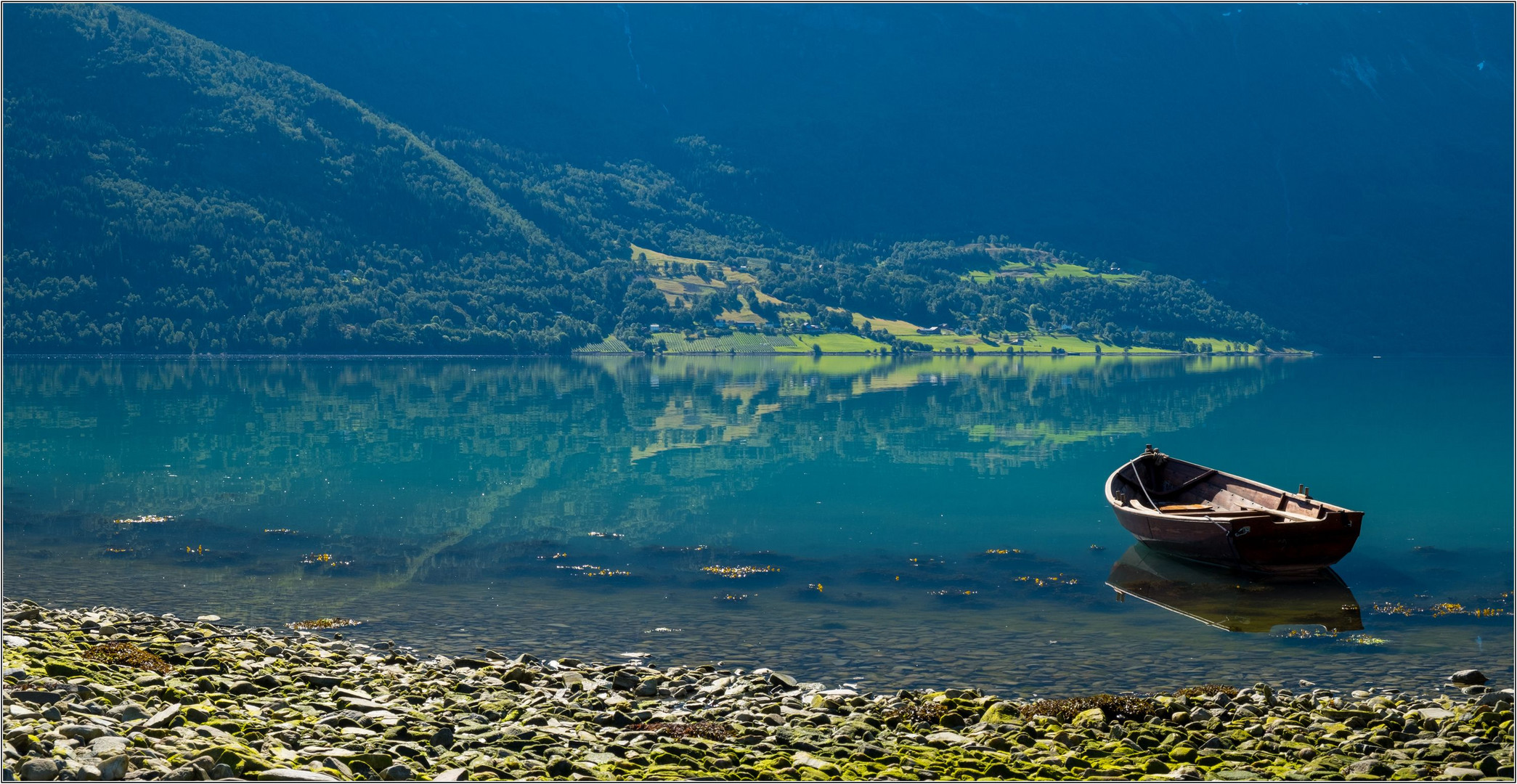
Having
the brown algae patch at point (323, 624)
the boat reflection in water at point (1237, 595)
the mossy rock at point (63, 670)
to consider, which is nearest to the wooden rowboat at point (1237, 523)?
the boat reflection in water at point (1237, 595)

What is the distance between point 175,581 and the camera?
80.5ft

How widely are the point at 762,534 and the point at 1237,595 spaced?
11.9 m

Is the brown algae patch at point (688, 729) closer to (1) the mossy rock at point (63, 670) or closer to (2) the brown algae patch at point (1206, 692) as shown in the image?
(2) the brown algae patch at point (1206, 692)

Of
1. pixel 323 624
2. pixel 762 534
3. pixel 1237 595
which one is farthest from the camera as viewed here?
pixel 762 534

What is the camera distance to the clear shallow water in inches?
784

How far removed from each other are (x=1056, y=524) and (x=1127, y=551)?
4.79 m

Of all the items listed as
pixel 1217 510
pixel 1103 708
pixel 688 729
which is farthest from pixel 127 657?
pixel 1217 510

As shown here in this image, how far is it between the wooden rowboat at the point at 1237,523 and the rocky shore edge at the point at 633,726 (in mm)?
7832

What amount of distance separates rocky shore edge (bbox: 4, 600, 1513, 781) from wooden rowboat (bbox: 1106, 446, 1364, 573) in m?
7.83

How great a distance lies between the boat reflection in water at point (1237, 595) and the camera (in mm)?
21875

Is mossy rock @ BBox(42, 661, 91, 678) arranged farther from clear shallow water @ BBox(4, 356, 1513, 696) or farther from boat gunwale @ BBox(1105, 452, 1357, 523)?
boat gunwale @ BBox(1105, 452, 1357, 523)

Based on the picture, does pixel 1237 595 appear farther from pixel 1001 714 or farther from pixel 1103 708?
pixel 1001 714

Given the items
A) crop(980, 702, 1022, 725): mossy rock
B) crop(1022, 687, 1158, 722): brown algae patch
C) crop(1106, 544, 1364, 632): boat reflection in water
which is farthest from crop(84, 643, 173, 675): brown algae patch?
crop(1106, 544, 1364, 632): boat reflection in water

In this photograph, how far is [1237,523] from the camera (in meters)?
24.9
